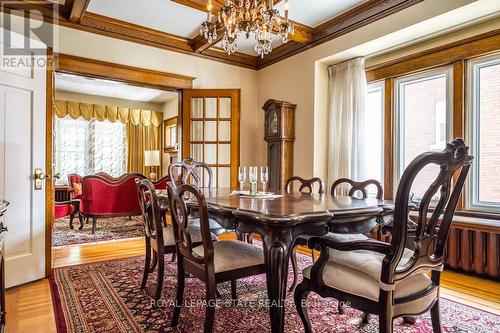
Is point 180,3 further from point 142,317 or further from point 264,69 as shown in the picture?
point 142,317

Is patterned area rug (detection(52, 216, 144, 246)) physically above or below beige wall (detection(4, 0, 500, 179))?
below

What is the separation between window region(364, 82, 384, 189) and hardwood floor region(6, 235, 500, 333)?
1.40 metres

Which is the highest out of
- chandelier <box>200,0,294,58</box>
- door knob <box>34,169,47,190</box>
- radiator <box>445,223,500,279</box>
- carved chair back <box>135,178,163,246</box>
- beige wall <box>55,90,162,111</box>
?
beige wall <box>55,90,162,111</box>

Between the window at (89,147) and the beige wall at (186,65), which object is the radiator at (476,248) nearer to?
the beige wall at (186,65)

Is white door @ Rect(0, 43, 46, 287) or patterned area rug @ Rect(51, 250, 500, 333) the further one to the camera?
white door @ Rect(0, 43, 46, 287)

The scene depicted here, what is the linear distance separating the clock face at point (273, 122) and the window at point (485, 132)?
87.5 inches

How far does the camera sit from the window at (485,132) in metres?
2.93

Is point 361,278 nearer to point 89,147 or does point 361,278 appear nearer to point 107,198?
point 107,198

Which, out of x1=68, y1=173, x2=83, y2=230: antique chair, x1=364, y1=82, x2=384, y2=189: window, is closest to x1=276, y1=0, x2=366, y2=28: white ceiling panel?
x1=364, y1=82, x2=384, y2=189: window

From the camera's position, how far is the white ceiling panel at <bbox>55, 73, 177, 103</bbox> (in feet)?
20.8

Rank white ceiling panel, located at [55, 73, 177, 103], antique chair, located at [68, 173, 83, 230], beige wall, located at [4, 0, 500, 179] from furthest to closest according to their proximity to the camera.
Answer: white ceiling panel, located at [55, 73, 177, 103], antique chair, located at [68, 173, 83, 230], beige wall, located at [4, 0, 500, 179]

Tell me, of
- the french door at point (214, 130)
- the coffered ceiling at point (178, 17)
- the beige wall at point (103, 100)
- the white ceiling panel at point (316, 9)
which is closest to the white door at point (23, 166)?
the coffered ceiling at point (178, 17)

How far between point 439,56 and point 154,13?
3.14m

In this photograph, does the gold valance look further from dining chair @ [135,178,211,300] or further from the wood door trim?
dining chair @ [135,178,211,300]
